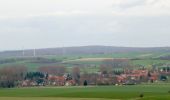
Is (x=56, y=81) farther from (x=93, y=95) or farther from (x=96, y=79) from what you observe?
(x=93, y=95)

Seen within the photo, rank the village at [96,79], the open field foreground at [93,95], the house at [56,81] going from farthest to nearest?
the house at [56,81] → the village at [96,79] → the open field foreground at [93,95]

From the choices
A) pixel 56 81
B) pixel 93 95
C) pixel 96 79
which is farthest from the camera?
pixel 56 81

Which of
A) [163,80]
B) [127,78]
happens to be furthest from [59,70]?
[163,80]

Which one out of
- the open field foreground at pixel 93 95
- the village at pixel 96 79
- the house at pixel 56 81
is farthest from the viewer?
the house at pixel 56 81

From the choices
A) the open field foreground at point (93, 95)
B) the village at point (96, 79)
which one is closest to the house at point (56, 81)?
the village at point (96, 79)

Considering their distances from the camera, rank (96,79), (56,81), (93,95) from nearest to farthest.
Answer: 1. (93,95)
2. (96,79)
3. (56,81)

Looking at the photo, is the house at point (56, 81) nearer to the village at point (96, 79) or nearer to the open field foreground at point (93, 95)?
the village at point (96, 79)

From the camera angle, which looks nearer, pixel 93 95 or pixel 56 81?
pixel 93 95

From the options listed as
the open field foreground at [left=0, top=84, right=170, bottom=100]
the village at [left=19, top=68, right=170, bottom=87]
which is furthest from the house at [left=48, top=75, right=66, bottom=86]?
the open field foreground at [left=0, top=84, right=170, bottom=100]

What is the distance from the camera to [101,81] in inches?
4281

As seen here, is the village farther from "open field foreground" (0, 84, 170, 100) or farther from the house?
"open field foreground" (0, 84, 170, 100)

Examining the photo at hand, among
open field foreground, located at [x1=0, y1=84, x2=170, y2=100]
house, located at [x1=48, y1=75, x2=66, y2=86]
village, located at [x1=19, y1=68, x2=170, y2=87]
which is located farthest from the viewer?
house, located at [x1=48, y1=75, x2=66, y2=86]

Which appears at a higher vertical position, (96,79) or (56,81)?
(96,79)

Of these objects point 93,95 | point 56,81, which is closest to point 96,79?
point 56,81
